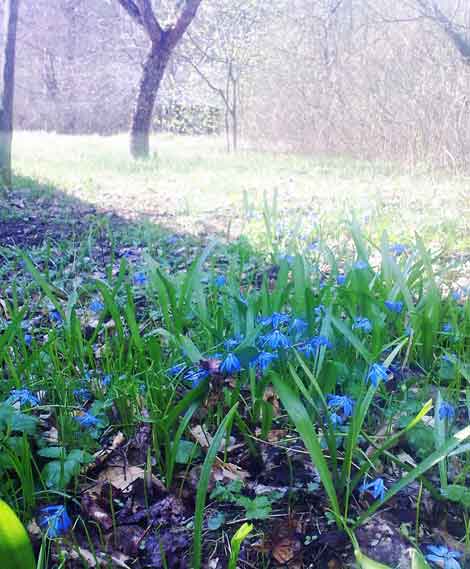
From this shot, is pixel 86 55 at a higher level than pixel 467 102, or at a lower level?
higher

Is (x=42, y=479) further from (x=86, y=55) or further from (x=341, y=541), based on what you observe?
(x=86, y=55)

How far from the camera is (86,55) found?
23.6 meters

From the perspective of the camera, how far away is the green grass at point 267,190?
13.1 feet

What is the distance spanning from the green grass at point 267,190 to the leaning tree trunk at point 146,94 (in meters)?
0.42

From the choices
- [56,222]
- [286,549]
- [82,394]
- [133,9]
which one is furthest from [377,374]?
[133,9]

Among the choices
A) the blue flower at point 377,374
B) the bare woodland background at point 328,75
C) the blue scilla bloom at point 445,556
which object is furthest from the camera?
the bare woodland background at point 328,75

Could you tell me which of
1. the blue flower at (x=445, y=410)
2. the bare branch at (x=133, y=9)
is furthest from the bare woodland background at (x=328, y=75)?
the blue flower at (x=445, y=410)

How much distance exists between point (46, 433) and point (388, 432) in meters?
0.89

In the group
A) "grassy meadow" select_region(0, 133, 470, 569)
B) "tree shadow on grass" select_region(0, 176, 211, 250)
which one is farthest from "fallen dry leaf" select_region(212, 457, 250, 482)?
"tree shadow on grass" select_region(0, 176, 211, 250)

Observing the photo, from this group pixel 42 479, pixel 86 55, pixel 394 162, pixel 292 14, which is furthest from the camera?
pixel 86 55

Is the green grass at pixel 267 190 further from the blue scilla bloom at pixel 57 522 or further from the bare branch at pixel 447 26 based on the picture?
the blue scilla bloom at pixel 57 522

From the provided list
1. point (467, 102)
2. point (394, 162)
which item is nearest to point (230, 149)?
point (394, 162)

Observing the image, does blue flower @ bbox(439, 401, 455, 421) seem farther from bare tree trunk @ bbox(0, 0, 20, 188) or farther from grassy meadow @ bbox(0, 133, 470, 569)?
bare tree trunk @ bbox(0, 0, 20, 188)

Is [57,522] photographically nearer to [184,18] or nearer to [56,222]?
[56,222]
